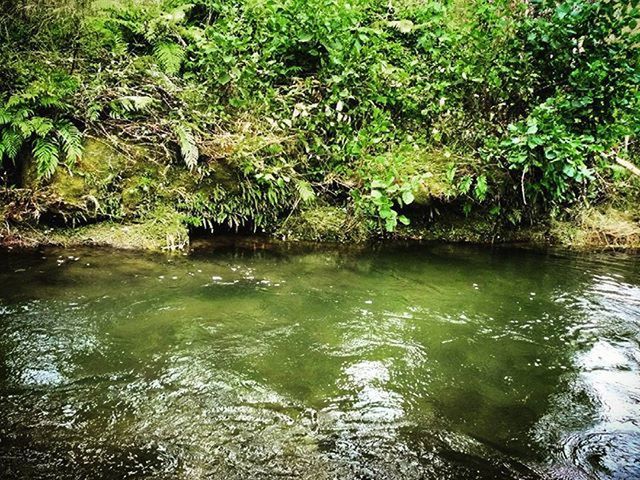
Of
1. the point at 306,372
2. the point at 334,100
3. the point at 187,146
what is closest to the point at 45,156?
the point at 187,146

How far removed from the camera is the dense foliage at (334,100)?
6422 millimetres

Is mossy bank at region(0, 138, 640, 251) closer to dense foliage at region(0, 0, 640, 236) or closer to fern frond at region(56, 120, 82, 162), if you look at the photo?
dense foliage at region(0, 0, 640, 236)

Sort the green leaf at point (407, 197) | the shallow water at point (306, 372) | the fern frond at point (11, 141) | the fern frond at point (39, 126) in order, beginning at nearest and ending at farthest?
1. the shallow water at point (306, 372)
2. the fern frond at point (11, 141)
3. the fern frond at point (39, 126)
4. the green leaf at point (407, 197)

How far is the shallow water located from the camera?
259cm

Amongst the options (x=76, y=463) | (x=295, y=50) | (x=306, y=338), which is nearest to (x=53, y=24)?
(x=295, y=50)

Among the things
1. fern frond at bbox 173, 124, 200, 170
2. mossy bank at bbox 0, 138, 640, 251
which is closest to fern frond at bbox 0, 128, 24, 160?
mossy bank at bbox 0, 138, 640, 251

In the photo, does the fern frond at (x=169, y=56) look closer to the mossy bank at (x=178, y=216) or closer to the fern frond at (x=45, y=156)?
the mossy bank at (x=178, y=216)

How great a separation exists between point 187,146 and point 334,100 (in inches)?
92.7

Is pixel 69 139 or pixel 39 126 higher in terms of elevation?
pixel 39 126

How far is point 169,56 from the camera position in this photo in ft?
24.4

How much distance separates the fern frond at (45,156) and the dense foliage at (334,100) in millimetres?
25

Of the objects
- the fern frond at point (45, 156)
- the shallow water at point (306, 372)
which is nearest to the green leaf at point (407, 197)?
the shallow water at point (306, 372)

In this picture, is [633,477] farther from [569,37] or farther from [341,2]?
[341,2]

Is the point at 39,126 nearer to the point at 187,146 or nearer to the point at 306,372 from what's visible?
the point at 187,146
